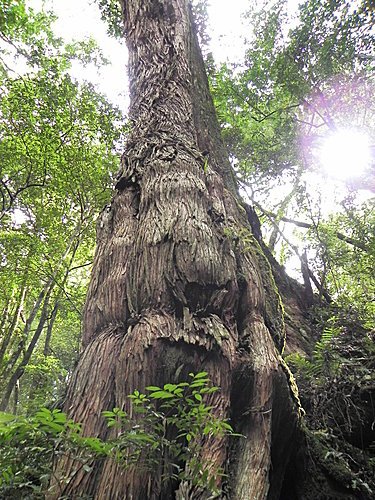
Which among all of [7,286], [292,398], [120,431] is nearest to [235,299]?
[292,398]

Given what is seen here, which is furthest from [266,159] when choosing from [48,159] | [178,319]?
[178,319]

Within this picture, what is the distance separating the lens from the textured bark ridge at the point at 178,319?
89.1 inches

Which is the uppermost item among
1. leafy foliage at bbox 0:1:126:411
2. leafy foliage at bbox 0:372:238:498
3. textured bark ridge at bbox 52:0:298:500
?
leafy foliage at bbox 0:1:126:411

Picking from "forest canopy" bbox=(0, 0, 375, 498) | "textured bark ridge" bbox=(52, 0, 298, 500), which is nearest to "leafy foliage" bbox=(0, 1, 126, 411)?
"forest canopy" bbox=(0, 0, 375, 498)

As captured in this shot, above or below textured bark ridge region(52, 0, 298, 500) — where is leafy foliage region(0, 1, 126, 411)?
above

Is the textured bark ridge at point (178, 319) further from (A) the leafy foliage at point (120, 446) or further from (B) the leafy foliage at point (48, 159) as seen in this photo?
(B) the leafy foliage at point (48, 159)

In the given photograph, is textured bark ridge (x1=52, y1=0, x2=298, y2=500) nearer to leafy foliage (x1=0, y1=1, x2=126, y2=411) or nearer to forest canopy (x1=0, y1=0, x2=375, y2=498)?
forest canopy (x1=0, y1=0, x2=375, y2=498)

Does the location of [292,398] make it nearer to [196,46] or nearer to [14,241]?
[196,46]

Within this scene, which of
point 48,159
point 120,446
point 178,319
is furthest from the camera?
point 48,159

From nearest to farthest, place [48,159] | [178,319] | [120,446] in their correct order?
[120,446]
[178,319]
[48,159]

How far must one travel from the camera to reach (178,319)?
8.41 feet

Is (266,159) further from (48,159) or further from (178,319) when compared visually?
(178,319)

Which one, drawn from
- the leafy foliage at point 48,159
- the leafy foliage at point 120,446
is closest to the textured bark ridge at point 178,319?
the leafy foliage at point 120,446

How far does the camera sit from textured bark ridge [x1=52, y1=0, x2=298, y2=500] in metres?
2.26
